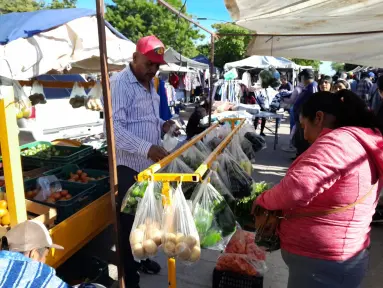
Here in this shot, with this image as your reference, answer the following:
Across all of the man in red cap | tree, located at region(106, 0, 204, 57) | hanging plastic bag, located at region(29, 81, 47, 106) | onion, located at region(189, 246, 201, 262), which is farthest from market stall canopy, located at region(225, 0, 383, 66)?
tree, located at region(106, 0, 204, 57)

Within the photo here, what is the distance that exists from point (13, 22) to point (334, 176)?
4.40 meters

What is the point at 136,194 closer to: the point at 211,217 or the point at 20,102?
the point at 211,217

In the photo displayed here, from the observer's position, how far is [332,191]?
5.39 ft

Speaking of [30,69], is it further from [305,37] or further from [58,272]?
[305,37]

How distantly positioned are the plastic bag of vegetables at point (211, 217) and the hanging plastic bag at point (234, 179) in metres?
0.43

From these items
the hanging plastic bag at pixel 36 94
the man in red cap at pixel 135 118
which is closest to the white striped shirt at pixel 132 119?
the man in red cap at pixel 135 118

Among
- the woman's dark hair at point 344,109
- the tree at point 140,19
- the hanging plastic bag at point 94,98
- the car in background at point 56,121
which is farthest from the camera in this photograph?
the tree at point 140,19

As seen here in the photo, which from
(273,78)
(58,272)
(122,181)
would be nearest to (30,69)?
(122,181)

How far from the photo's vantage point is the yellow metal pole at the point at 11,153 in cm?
175

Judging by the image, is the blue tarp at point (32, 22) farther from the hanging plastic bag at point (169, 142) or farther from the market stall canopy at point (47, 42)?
the hanging plastic bag at point (169, 142)

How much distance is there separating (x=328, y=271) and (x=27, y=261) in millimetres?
1459

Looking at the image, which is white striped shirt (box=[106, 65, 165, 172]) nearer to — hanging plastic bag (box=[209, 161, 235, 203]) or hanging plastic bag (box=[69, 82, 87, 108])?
hanging plastic bag (box=[209, 161, 235, 203])

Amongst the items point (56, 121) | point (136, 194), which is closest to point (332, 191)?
point (136, 194)

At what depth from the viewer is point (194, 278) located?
11.1 feet
